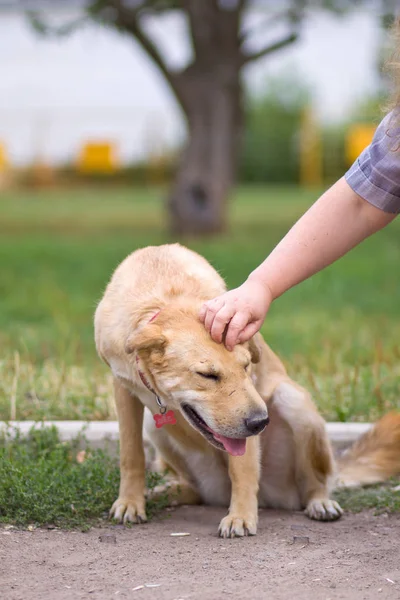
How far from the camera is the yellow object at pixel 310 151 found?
88.9ft

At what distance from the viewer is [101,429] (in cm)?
419

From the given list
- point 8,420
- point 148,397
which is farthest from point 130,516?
point 8,420

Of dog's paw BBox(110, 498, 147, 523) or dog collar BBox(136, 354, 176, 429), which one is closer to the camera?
dog collar BBox(136, 354, 176, 429)

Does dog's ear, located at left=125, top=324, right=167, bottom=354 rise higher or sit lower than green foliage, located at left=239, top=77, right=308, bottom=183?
higher

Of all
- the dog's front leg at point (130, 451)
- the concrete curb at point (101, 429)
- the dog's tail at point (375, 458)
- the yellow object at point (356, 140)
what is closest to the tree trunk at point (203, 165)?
the concrete curb at point (101, 429)

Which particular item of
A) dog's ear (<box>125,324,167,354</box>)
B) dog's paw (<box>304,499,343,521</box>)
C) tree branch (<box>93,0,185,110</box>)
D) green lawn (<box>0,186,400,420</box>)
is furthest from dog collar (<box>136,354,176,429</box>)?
tree branch (<box>93,0,185,110</box>)

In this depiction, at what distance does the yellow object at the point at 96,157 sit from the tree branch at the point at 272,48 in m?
14.7

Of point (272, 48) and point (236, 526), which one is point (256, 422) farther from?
point (272, 48)

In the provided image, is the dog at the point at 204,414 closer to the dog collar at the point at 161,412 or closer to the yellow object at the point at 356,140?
the dog collar at the point at 161,412

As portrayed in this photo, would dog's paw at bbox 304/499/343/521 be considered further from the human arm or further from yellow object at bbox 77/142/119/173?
yellow object at bbox 77/142/119/173

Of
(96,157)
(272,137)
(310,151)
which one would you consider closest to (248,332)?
(96,157)

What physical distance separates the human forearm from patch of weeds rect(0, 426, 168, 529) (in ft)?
3.37

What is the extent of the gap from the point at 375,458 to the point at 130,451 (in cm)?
104

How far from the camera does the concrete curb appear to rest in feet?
13.5
